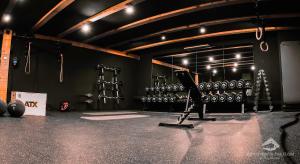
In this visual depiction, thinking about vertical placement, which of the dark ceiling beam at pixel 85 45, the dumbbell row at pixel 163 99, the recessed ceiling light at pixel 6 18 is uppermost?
the recessed ceiling light at pixel 6 18

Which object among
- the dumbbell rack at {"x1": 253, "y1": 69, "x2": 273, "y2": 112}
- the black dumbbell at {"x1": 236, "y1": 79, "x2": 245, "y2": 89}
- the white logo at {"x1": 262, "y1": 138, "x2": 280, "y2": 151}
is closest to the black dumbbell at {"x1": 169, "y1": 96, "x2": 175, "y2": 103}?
the black dumbbell at {"x1": 236, "y1": 79, "x2": 245, "y2": 89}

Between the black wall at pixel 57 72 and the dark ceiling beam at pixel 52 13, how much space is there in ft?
3.14

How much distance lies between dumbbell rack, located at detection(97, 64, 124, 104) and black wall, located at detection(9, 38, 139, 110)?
24cm

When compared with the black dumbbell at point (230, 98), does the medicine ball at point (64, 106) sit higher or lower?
lower

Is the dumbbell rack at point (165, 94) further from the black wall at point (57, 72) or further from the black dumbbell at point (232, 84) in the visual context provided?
the black dumbbell at point (232, 84)

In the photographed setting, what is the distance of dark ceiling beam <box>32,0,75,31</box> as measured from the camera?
4865 mm

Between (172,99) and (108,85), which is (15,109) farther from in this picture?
(172,99)

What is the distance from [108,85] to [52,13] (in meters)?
3.90

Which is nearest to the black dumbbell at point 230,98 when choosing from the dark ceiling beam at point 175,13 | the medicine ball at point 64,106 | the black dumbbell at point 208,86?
the black dumbbell at point 208,86

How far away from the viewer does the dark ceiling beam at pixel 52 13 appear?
16.0ft

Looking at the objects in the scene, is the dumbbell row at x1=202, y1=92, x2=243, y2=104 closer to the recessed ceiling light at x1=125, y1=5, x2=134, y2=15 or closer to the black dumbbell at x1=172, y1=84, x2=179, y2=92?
the black dumbbell at x1=172, y1=84, x2=179, y2=92

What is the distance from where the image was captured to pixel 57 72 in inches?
293

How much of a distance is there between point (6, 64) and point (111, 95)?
12.8ft

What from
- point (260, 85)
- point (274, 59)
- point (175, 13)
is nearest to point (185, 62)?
point (260, 85)
